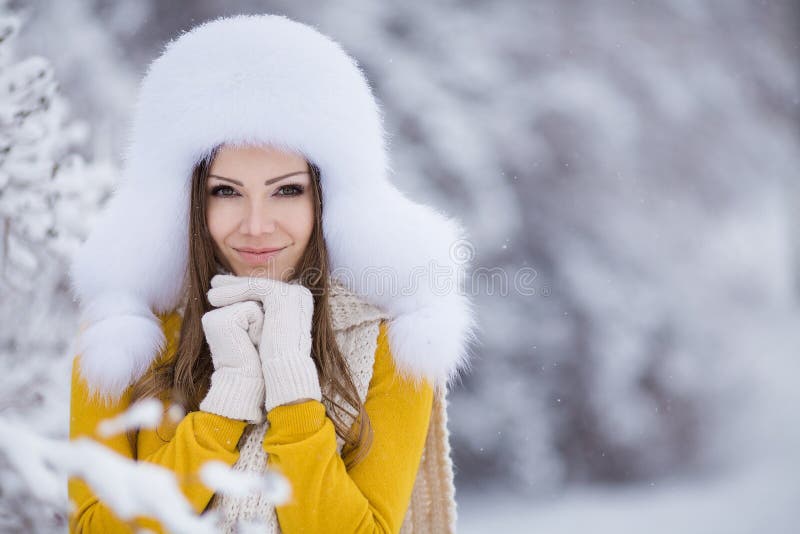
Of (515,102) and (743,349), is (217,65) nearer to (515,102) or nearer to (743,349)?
(515,102)

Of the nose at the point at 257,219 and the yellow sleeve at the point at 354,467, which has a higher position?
the nose at the point at 257,219

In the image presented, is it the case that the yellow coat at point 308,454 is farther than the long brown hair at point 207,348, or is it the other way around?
the long brown hair at point 207,348

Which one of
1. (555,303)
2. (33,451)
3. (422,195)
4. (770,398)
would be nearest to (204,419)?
(33,451)

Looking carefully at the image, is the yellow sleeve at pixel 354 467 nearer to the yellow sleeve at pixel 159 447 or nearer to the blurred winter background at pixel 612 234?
the yellow sleeve at pixel 159 447

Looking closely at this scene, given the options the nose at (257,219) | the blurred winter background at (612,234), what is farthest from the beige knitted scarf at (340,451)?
the blurred winter background at (612,234)

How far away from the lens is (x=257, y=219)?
49.1 inches

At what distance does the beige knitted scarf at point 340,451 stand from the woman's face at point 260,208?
0.50ft

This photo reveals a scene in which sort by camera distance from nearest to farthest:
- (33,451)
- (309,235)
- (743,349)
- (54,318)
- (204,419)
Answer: (33,451) → (204,419) → (309,235) → (54,318) → (743,349)

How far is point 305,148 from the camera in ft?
4.13

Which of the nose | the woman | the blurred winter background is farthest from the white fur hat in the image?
the blurred winter background

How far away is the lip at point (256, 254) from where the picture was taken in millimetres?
1292

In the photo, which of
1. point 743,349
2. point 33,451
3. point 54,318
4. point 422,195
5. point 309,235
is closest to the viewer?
point 33,451

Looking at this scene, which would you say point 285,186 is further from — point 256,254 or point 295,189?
point 256,254

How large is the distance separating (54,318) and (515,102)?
94.0 inches
